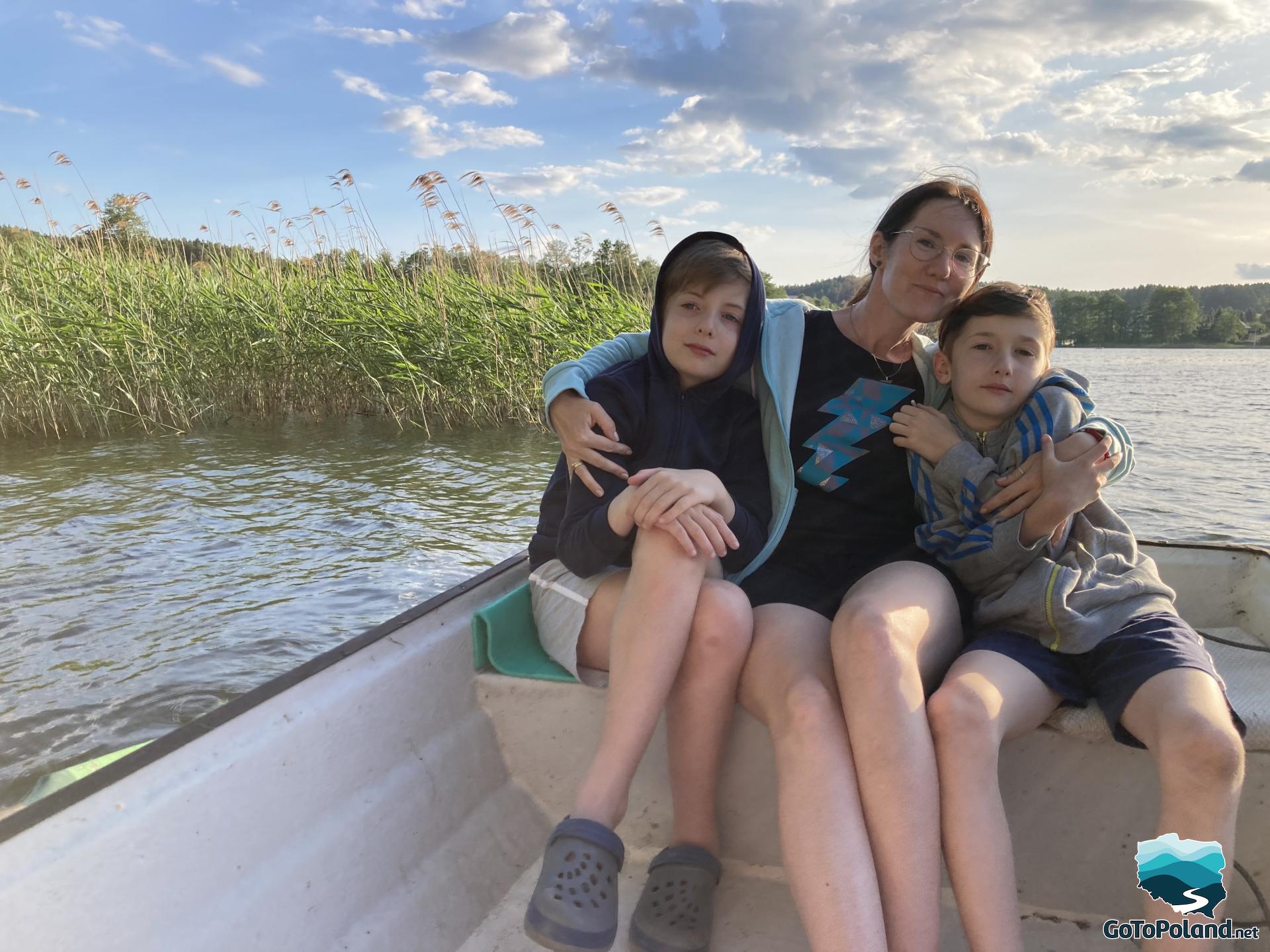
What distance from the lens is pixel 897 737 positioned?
107cm

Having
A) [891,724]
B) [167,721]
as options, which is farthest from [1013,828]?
[167,721]

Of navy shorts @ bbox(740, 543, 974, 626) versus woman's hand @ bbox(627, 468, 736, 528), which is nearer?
woman's hand @ bbox(627, 468, 736, 528)

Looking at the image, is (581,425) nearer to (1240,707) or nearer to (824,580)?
(824,580)

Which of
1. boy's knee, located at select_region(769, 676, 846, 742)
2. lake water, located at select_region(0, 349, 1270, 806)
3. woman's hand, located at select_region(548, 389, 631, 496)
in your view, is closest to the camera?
boy's knee, located at select_region(769, 676, 846, 742)

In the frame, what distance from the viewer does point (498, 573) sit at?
174cm

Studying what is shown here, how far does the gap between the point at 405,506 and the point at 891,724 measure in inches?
164

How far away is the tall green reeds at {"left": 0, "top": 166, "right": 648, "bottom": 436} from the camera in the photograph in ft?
20.8

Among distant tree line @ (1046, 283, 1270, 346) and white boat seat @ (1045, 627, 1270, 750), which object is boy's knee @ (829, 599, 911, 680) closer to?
white boat seat @ (1045, 627, 1270, 750)

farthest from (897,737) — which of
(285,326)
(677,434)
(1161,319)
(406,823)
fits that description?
(1161,319)

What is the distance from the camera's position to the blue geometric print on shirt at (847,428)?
1548 millimetres

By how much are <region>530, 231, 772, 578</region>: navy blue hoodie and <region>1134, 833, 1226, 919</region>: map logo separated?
68 cm

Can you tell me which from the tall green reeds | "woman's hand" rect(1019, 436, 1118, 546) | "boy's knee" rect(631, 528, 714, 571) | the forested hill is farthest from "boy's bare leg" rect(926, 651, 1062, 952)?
the forested hill

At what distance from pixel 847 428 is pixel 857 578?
0.28 meters

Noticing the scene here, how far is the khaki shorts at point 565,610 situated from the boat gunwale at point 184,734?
19cm
